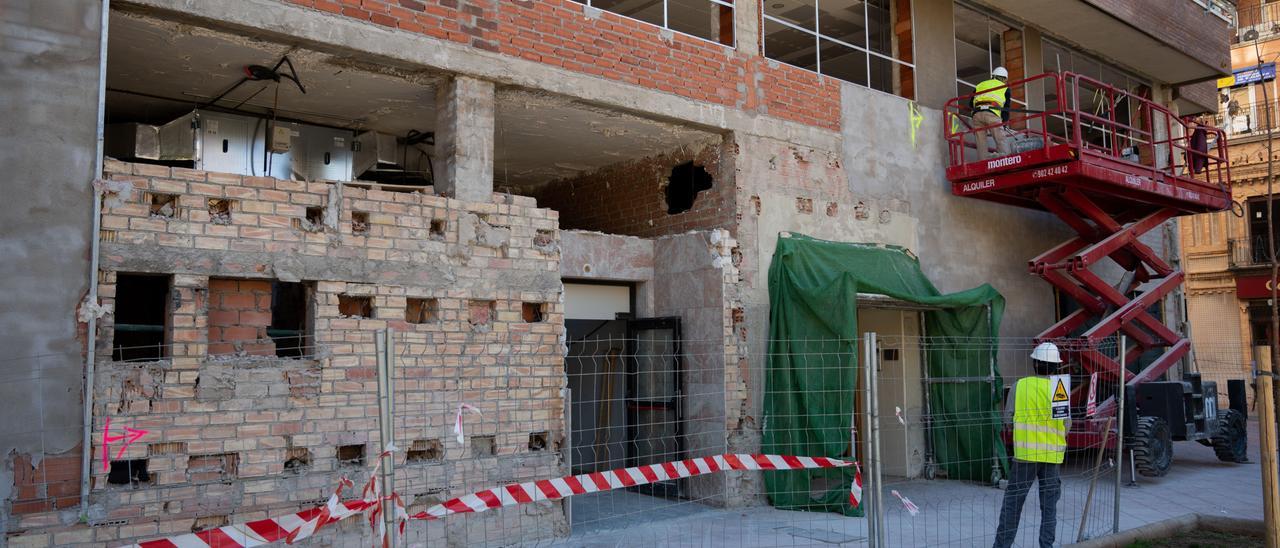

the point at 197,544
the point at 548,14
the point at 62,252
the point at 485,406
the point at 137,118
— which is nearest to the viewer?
the point at 197,544

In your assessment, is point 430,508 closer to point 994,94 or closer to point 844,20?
point 994,94

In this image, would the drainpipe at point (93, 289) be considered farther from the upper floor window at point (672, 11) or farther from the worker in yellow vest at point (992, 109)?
the worker in yellow vest at point (992, 109)

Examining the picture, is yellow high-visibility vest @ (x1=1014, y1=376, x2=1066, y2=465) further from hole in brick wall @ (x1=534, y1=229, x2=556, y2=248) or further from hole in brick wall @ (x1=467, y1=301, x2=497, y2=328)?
hole in brick wall @ (x1=467, y1=301, x2=497, y2=328)

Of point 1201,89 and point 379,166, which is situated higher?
point 1201,89

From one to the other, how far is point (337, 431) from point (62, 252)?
7.64ft

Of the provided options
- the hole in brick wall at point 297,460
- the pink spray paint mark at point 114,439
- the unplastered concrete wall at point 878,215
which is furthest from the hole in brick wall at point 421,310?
the unplastered concrete wall at point 878,215

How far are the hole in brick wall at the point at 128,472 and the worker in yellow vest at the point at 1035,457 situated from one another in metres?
6.38

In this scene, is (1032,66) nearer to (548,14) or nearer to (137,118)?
(548,14)

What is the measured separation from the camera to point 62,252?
21.1 feet

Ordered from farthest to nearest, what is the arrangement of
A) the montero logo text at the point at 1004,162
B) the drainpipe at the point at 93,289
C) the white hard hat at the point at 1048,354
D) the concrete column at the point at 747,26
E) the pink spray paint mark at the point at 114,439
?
the montero logo text at the point at 1004,162 → the concrete column at the point at 747,26 → the white hard hat at the point at 1048,354 → the pink spray paint mark at the point at 114,439 → the drainpipe at the point at 93,289

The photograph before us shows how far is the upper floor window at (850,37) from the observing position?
1319cm

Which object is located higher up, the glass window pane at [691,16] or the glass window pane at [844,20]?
the glass window pane at [691,16]

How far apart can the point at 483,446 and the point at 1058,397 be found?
4.82m

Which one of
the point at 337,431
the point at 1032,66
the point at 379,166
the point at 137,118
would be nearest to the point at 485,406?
the point at 337,431
